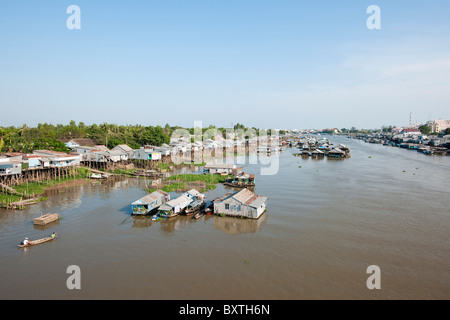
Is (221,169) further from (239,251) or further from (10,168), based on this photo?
(10,168)

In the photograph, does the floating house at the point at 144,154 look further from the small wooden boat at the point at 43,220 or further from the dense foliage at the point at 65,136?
the small wooden boat at the point at 43,220

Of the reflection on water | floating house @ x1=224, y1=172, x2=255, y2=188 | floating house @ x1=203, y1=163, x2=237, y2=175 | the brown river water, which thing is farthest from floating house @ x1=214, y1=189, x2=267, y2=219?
floating house @ x1=203, y1=163, x2=237, y2=175

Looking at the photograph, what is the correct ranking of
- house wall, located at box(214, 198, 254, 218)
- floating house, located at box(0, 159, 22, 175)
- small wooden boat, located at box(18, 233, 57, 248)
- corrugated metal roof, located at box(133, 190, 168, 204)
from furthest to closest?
floating house, located at box(0, 159, 22, 175)
corrugated metal roof, located at box(133, 190, 168, 204)
house wall, located at box(214, 198, 254, 218)
small wooden boat, located at box(18, 233, 57, 248)

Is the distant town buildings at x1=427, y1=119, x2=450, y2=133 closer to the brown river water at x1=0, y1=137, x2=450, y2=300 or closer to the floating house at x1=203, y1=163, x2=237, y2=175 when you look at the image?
the brown river water at x1=0, y1=137, x2=450, y2=300

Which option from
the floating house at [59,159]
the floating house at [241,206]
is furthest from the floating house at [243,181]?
the floating house at [59,159]

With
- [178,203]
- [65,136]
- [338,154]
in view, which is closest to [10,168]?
[178,203]
